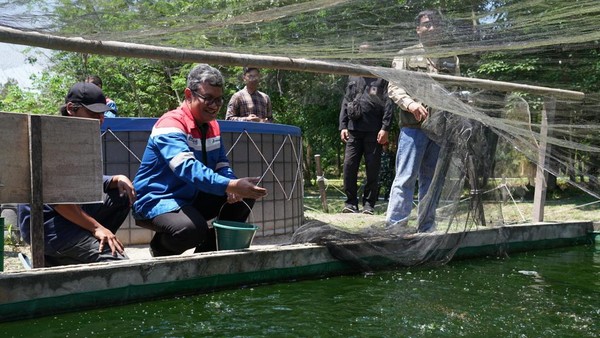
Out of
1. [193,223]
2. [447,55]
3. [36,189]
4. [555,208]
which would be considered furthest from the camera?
[555,208]

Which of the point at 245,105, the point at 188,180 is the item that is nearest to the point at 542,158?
the point at 188,180

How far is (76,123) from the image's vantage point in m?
3.88

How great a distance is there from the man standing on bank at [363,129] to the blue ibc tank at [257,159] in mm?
1146

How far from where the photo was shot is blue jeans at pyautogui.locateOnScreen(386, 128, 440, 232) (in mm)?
5660

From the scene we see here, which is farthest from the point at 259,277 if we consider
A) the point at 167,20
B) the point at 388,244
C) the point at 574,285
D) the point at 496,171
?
the point at 496,171

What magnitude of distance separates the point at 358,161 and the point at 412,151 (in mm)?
2628

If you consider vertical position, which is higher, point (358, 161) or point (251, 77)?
point (251, 77)

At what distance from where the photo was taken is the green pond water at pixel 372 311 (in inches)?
131

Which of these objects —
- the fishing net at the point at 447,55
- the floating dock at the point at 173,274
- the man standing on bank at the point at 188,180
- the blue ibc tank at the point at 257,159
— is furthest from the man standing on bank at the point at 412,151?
the man standing on bank at the point at 188,180

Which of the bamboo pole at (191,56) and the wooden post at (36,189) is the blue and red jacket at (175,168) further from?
the wooden post at (36,189)

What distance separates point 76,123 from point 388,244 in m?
2.43

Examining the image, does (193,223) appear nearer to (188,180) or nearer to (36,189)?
(188,180)

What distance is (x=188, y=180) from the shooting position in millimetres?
3982

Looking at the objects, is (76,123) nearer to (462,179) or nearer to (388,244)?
(388,244)
